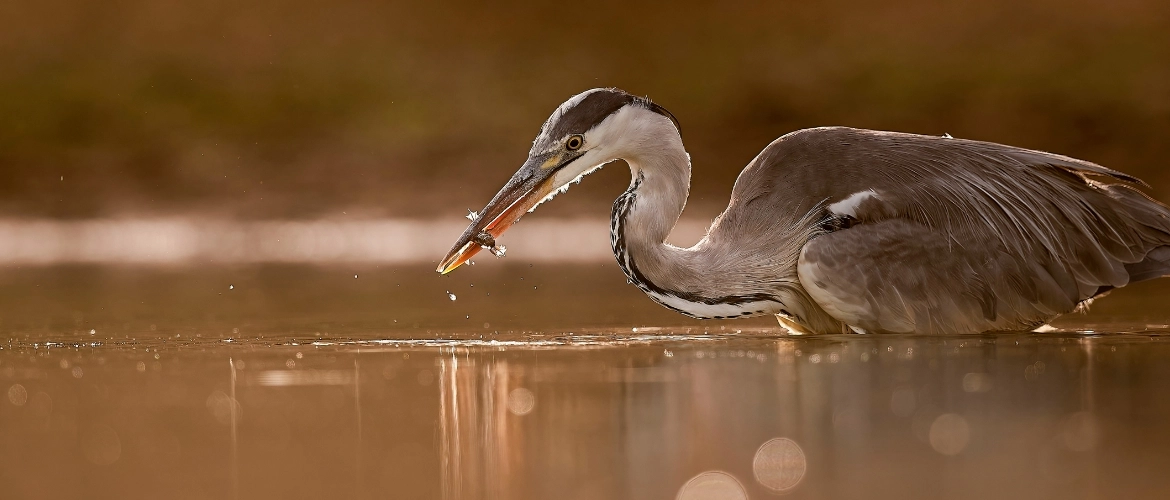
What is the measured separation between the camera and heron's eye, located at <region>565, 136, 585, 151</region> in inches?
218

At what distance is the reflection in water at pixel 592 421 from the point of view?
260cm

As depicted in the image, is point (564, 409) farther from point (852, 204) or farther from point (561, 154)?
point (852, 204)

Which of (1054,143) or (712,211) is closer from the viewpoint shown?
(712,211)

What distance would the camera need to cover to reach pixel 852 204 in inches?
222

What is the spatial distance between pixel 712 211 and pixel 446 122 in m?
3.43

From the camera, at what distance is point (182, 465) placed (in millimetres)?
2836

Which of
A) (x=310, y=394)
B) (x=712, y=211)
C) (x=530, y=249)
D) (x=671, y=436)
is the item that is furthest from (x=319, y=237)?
(x=671, y=436)

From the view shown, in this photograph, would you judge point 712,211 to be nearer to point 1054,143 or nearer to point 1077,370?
point 1054,143

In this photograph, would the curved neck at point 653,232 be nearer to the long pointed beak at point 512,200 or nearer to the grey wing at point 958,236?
the long pointed beak at point 512,200

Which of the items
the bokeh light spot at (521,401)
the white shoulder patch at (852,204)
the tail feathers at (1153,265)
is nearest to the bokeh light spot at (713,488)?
the bokeh light spot at (521,401)

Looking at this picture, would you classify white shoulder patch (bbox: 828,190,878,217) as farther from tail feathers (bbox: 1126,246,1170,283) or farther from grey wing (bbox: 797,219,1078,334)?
tail feathers (bbox: 1126,246,1170,283)

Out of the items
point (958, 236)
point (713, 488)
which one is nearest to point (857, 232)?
point (958, 236)

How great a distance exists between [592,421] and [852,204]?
104 inches

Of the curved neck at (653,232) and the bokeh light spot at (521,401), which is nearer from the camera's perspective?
the bokeh light spot at (521,401)
